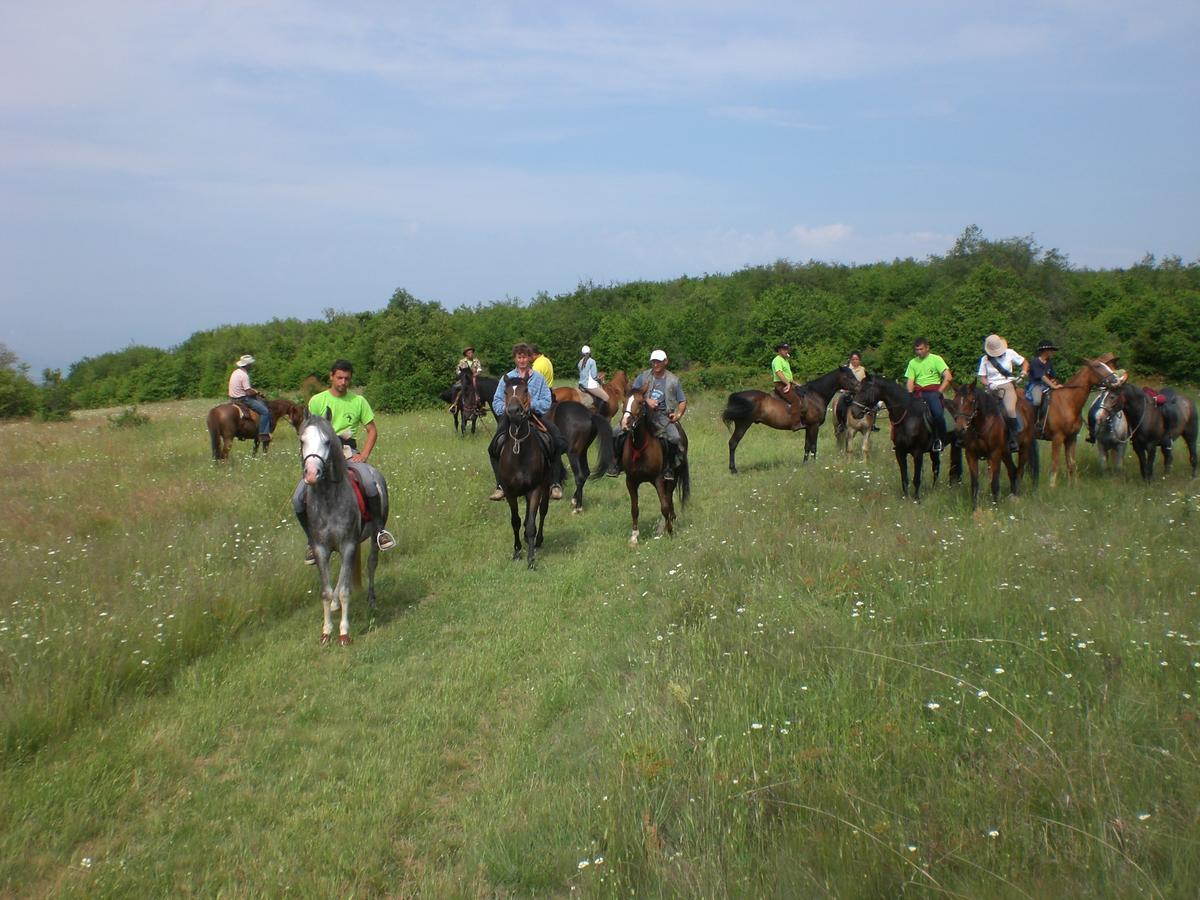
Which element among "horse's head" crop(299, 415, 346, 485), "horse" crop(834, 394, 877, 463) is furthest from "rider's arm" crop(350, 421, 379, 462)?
"horse" crop(834, 394, 877, 463)

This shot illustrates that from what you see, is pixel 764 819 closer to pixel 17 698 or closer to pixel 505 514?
pixel 17 698

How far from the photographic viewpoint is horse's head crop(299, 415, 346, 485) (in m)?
6.97

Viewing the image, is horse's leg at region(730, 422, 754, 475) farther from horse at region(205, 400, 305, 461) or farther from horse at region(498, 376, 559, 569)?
horse at region(205, 400, 305, 461)

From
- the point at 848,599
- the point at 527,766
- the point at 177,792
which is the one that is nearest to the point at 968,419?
the point at 848,599

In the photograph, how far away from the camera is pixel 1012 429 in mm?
11664

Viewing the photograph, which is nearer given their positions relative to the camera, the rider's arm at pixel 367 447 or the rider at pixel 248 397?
the rider's arm at pixel 367 447

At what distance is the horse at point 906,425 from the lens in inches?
483

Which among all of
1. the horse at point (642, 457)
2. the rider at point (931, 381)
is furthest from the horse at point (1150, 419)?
the horse at point (642, 457)

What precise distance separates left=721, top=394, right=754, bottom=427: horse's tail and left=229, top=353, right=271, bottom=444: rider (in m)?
9.51

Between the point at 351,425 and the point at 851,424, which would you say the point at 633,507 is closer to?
the point at 351,425

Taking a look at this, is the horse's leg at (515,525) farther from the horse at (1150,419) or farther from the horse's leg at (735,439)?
the horse at (1150,419)

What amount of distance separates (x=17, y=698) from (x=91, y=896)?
212 centimetres

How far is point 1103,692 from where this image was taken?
4488mm

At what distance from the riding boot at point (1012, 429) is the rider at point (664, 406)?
4.57m
